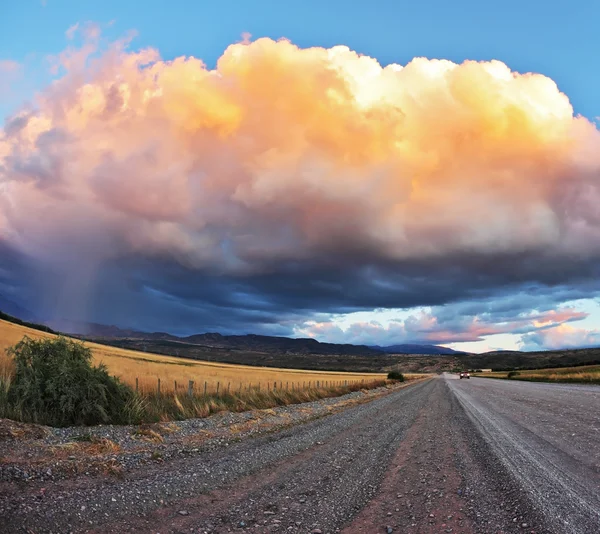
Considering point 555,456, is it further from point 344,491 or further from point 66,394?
point 66,394

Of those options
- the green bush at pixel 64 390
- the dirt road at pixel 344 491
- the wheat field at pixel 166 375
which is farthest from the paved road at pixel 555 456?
the wheat field at pixel 166 375

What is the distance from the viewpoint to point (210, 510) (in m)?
6.61

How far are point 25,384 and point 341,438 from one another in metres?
11.1

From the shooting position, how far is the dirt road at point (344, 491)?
592 centimetres

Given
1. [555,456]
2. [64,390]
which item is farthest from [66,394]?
[555,456]

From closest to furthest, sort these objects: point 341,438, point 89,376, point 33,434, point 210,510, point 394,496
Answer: point 210,510
point 394,496
point 33,434
point 341,438
point 89,376

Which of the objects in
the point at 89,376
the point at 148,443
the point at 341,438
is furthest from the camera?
the point at 89,376

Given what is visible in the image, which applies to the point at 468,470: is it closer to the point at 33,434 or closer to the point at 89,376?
the point at 33,434

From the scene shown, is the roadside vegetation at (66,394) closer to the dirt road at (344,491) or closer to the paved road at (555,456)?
the dirt road at (344,491)

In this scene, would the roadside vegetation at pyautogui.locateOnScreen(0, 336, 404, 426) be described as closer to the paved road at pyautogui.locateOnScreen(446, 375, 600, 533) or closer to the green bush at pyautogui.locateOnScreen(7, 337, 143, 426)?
the green bush at pyautogui.locateOnScreen(7, 337, 143, 426)

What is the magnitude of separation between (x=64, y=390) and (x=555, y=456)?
15.1 meters

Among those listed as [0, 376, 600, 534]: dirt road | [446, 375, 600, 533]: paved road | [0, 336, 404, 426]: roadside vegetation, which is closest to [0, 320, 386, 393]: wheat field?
[0, 336, 404, 426]: roadside vegetation

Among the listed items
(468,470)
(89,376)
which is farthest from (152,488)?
(89,376)

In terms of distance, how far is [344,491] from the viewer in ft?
24.7
